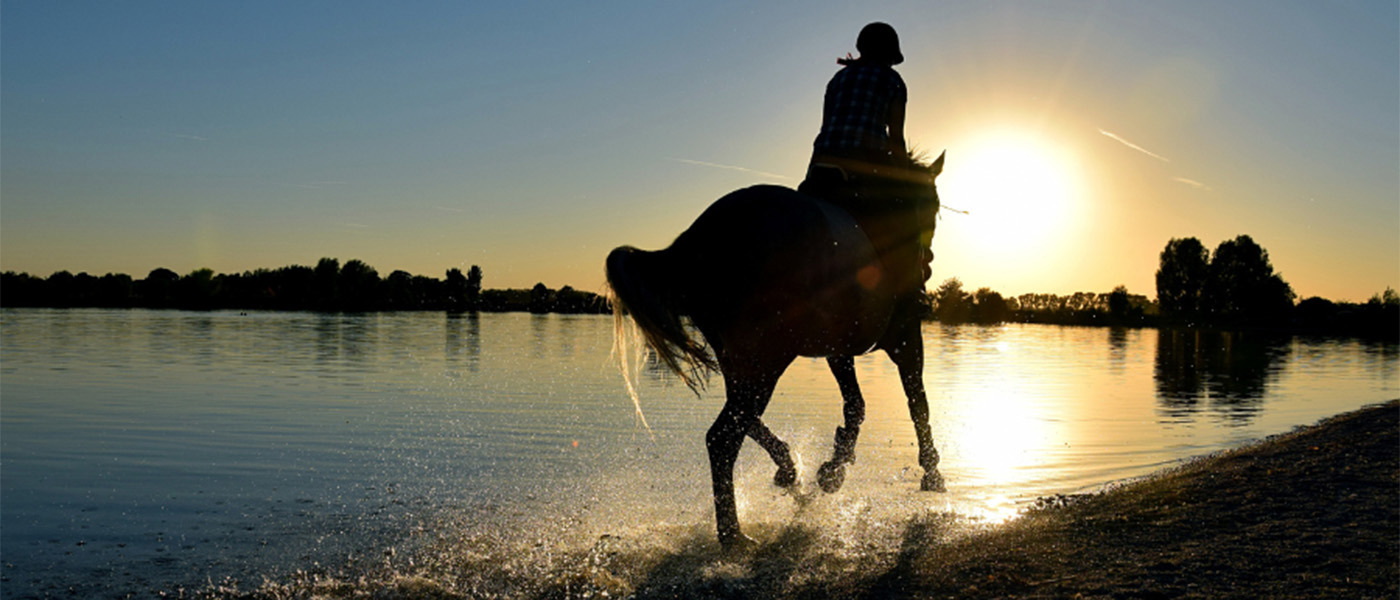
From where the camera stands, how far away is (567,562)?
17.9 feet

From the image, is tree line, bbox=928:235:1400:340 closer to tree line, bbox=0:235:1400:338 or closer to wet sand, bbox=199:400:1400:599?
tree line, bbox=0:235:1400:338

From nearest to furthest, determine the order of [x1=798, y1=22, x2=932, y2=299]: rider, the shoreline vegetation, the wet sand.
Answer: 1. the wet sand
2. [x1=798, y1=22, x2=932, y2=299]: rider
3. the shoreline vegetation

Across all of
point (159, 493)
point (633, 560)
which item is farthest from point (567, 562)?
point (159, 493)

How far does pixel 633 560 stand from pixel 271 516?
3522 millimetres

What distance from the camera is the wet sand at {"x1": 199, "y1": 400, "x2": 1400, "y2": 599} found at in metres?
4.32

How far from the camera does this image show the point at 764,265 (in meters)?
5.71

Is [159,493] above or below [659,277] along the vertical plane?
below

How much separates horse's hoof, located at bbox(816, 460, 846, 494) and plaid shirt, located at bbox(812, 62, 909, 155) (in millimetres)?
2669

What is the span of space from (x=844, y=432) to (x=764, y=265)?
2392mm

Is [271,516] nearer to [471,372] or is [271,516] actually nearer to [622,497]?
[622,497]

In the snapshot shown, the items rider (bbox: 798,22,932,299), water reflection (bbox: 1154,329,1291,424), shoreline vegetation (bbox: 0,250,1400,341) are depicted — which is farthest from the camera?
shoreline vegetation (bbox: 0,250,1400,341)

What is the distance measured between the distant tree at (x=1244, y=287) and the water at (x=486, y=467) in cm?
10666

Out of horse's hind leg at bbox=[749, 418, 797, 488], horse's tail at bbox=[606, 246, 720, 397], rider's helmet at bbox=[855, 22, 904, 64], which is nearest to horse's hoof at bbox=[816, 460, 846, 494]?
horse's hind leg at bbox=[749, 418, 797, 488]

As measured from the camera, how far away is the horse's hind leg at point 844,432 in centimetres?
726
